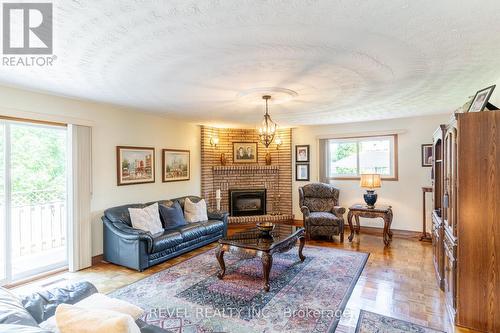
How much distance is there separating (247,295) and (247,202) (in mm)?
3794

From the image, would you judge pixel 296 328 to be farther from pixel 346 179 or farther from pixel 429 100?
pixel 346 179

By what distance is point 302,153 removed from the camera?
21.5 ft

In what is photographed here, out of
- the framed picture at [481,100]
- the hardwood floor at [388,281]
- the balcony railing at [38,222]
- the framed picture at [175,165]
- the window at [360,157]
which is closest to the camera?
the framed picture at [481,100]

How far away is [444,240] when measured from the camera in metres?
3.00

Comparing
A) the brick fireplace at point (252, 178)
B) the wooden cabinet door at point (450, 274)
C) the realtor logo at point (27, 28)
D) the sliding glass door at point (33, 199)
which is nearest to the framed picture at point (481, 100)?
the wooden cabinet door at point (450, 274)

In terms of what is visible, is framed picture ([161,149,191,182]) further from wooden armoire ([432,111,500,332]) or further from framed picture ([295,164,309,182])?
wooden armoire ([432,111,500,332])

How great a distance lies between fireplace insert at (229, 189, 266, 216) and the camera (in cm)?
665

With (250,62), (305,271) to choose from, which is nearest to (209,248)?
(305,271)

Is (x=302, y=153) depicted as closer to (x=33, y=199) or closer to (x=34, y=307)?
(x=33, y=199)

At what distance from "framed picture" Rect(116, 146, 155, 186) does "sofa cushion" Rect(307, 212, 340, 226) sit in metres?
3.16

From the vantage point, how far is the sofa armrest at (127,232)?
3707mm

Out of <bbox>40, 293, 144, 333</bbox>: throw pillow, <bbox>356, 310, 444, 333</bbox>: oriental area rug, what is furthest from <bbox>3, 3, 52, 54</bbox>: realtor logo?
<bbox>356, 310, 444, 333</bbox>: oriental area rug

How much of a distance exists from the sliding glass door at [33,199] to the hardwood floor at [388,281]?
0.47 meters

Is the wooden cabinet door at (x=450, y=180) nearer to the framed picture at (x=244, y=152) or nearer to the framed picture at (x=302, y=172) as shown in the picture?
the framed picture at (x=302, y=172)
